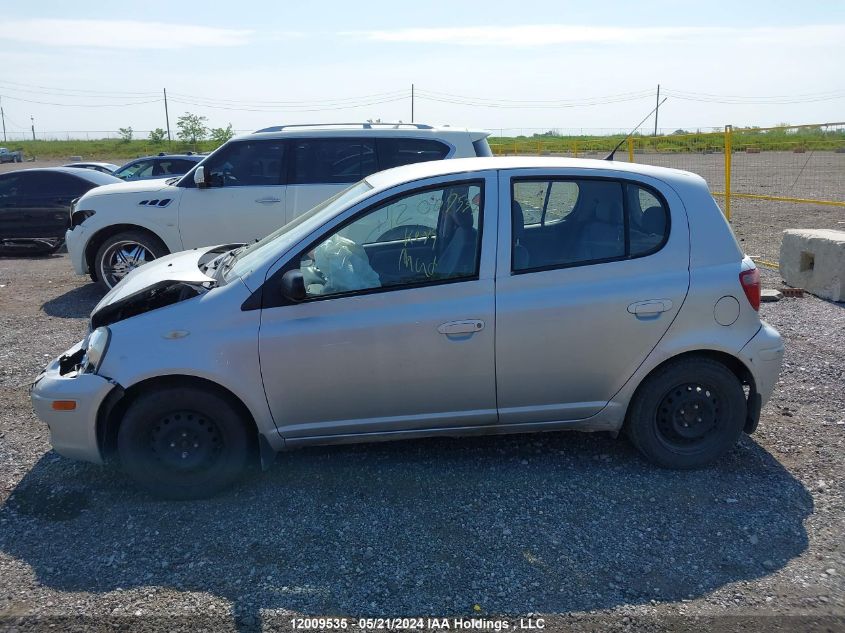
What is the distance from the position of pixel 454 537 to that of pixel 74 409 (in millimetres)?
2183

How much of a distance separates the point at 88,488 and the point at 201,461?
785 millimetres

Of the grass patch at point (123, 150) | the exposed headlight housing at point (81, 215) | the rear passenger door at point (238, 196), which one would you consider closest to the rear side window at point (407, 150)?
the rear passenger door at point (238, 196)

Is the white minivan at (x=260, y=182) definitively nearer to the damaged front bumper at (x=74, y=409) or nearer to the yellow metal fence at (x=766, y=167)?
the damaged front bumper at (x=74, y=409)

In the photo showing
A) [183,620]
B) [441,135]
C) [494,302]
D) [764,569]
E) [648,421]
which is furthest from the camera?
[441,135]

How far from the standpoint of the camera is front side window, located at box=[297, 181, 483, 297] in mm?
4234

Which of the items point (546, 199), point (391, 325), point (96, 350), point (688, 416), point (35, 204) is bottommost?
point (688, 416)

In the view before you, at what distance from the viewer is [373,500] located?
13.9 feet

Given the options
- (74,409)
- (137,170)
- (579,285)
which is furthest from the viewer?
(137,170)

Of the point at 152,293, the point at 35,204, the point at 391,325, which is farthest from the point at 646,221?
the point at 35,204

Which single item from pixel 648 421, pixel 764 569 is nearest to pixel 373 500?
pixel 648 421

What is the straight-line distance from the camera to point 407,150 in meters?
8.48

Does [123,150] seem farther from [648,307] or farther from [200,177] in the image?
[648,307]

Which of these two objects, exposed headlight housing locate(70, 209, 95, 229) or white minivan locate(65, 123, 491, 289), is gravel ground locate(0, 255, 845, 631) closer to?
white minivan locate(65, 123, 491, 289)

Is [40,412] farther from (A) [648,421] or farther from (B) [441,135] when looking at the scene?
(B) [441,135]
